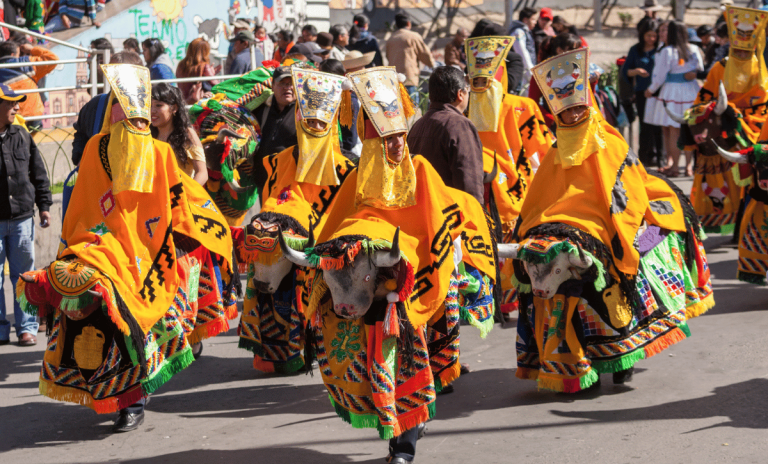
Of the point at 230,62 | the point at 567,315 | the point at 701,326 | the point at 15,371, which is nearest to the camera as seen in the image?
the point at 567,315

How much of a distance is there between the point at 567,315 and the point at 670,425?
88cm

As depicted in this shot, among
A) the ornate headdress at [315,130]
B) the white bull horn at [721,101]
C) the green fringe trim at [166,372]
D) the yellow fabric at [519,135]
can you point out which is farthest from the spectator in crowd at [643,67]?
the green fringe trim at [166,372]

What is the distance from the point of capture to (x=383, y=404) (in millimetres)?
4641

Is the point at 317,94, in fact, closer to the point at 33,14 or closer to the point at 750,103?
the point at 750,103

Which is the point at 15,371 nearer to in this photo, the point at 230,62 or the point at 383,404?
the point at 383,404

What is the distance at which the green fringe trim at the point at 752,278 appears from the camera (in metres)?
8.34

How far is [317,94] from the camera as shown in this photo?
6500 mm

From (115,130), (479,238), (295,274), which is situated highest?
(115,130)

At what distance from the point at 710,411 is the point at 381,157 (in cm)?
254

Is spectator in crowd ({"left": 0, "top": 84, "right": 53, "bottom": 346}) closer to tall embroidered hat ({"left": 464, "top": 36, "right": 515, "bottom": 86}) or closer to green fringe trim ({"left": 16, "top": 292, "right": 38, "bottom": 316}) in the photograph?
green fringe trim ({"left": 16, "top": 292, "right": 38, "bottom": 316})

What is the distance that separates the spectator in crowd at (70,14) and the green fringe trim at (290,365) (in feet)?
Answer: 33.9

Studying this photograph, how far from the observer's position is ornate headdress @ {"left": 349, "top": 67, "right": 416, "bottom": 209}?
494 cm

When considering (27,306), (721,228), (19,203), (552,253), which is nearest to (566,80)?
(552,253)

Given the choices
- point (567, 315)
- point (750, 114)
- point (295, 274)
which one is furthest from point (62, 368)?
point (750, 114)
